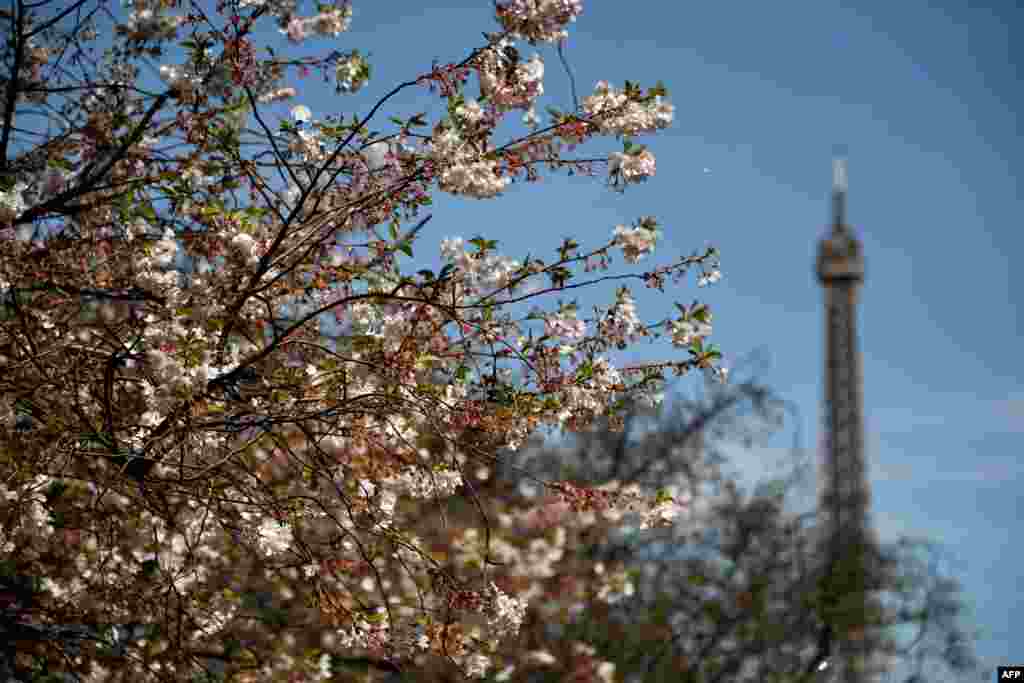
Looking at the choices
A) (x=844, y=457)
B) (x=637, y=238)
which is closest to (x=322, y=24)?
(x=637, y=238)

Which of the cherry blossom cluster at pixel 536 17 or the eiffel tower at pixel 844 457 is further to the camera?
the eiffel tower at pixel 844 457

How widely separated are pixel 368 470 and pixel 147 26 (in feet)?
6.67

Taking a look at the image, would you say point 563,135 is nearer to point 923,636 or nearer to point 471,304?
point 471,304

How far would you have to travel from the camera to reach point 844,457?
45938 mm

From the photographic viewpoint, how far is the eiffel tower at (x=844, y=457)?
13.0 metres

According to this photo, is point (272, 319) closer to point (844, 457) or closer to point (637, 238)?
point (637, 238)

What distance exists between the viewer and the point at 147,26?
13.2ft

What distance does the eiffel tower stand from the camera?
511 inches

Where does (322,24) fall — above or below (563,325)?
above

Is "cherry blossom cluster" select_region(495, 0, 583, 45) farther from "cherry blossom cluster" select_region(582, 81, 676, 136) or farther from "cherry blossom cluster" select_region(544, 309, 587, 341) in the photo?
"cherry blossom cluster" select_region(544, 309, 587, 341)

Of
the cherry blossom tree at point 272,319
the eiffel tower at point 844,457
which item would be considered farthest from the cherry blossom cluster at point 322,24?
the eiffel tower at point 844,457

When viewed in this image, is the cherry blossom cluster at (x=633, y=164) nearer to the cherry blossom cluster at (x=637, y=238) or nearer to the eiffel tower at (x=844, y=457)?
the cherry blossom cluster at (x=637, y=238)

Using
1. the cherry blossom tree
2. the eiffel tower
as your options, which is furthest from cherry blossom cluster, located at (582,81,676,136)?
the eiffel tower

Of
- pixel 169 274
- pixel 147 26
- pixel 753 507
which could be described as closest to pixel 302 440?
pixel 169 274
